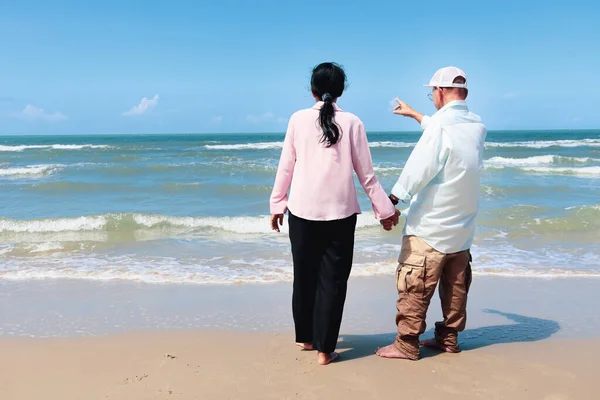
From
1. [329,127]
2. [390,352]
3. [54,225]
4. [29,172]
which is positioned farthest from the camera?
[29,172]

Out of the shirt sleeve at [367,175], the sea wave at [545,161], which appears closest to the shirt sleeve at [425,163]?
the shirt sleeve at [367,175]

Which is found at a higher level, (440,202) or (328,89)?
(328,89)

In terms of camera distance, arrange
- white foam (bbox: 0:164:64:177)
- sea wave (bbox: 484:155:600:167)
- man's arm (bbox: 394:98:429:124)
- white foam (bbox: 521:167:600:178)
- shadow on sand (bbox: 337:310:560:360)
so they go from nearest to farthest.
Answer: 1. man's arm (bbox: 394:98:429:124)
2. shadow on sand (bbox: 337:310:560:360)
3. white foam (bbox: 521:167:600:178)
4. white foam (bbox: 0:164:64:177)
5. sea wave (bbox: 484:155:600:167)

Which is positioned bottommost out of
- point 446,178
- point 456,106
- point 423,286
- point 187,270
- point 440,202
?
point 187,270

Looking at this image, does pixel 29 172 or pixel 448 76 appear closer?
pixel 448 76

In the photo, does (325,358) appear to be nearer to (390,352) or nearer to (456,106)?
(390,352)

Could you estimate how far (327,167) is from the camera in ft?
9.36

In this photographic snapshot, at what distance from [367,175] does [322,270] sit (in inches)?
24.5

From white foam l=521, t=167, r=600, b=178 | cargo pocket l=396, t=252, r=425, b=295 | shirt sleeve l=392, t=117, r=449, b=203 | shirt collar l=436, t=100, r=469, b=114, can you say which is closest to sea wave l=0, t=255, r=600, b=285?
cargo pocket l=396, t=252, r=425, b=295

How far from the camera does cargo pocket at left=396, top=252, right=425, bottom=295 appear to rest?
298 centimetres

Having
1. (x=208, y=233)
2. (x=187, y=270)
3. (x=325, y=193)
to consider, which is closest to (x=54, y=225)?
(x=208, y=233)

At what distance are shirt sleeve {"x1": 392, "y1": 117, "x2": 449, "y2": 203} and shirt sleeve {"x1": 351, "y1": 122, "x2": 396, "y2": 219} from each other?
112 millimetres

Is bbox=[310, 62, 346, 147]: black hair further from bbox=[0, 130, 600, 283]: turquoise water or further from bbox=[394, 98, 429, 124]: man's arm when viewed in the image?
bbox=[0, 130, 600, 283]: turquoise water

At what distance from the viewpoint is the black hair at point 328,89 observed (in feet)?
9.22
